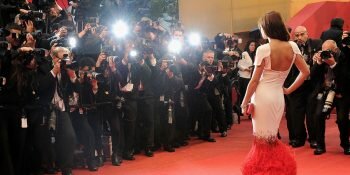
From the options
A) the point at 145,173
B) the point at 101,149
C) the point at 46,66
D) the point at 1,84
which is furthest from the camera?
the point at 101,149

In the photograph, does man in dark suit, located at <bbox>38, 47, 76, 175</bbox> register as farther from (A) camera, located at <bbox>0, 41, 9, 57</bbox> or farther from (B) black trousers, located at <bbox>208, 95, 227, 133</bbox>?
(B) black trousers, located at <bbox>208, 95, 227, 133</bbox>

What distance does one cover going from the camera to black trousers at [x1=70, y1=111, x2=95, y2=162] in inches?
265

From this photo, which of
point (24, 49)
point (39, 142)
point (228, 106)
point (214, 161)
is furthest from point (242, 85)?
point (24, 49)

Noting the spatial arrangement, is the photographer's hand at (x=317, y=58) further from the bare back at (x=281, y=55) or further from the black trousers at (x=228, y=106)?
the black trousers at (x=228, y=106)

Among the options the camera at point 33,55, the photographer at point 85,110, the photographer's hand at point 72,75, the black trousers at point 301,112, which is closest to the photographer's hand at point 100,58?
the photographer at point 85,110

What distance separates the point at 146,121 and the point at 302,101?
249cm

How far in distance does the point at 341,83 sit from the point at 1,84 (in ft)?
14.9

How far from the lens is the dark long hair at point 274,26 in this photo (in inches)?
184

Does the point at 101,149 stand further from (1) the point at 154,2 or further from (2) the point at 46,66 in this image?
(1) the point at 154,2

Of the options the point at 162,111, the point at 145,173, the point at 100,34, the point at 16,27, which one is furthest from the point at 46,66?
the point at 162,111

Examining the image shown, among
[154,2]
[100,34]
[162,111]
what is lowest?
[162,111]

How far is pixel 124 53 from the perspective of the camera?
24.2ft

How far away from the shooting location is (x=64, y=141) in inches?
245

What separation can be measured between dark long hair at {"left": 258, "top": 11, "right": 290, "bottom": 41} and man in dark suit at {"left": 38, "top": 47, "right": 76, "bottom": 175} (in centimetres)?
253
